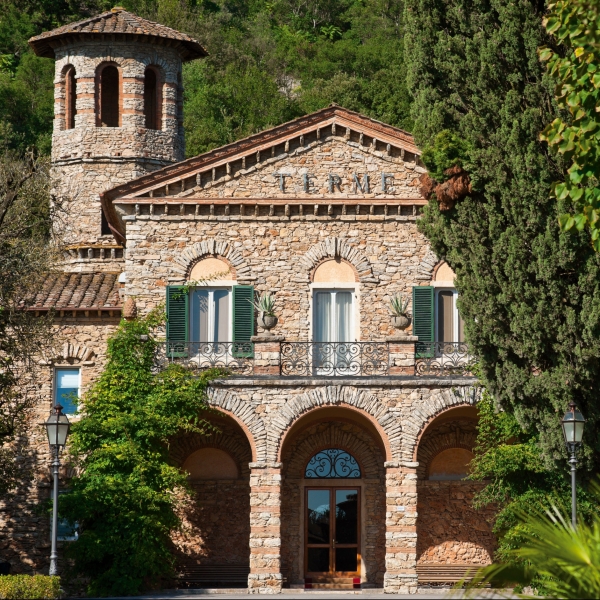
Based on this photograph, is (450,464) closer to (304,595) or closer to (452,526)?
(452,526)

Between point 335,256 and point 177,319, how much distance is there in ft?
12.1

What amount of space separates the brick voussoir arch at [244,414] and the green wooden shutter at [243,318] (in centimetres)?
132

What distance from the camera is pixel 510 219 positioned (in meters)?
18.7

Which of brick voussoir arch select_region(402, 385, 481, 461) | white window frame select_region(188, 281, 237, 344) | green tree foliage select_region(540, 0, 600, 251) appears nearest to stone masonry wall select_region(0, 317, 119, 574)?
white window frame select_region(188, 281, 237, 344)

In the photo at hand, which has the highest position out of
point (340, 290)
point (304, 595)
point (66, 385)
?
point (340, 290)

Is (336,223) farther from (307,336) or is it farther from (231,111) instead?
(231,111)

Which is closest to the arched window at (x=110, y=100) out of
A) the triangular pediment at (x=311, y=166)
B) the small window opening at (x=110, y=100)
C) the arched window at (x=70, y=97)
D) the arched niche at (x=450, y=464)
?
the small window opening at (x=110, y=100)

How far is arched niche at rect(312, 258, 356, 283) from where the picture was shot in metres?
28.1

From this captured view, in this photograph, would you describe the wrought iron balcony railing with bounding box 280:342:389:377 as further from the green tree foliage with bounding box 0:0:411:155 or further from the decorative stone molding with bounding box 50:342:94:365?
the green tree foliage with bounding box 0:0:411:155

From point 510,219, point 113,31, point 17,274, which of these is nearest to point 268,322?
point 17,274

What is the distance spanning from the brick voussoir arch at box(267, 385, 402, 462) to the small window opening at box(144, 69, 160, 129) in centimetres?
1211

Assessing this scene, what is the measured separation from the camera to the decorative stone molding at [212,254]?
2814 centimetres

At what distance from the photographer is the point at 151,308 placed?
2797 cm

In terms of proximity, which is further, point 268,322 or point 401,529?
point 268,322
